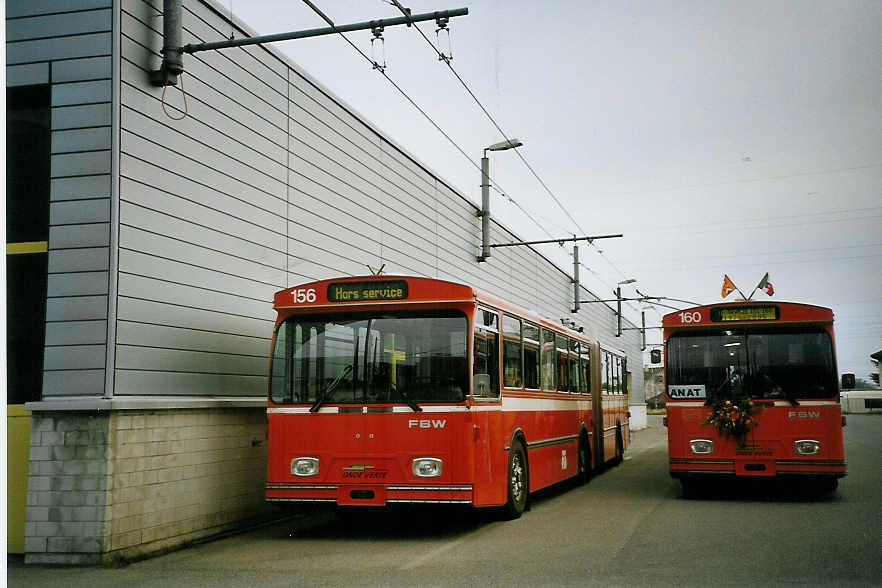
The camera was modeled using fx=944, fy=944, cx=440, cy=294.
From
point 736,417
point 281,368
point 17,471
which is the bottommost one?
point 17,471

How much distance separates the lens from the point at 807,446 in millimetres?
13961

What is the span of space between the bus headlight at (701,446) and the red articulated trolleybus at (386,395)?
153 inches

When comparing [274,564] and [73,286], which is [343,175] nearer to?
[73,286]

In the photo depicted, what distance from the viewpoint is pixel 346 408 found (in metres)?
11.1

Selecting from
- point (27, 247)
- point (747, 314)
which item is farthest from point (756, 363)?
point (27, 247)

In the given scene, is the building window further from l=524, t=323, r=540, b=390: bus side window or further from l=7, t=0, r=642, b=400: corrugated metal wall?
l=524, t=323, r=540, b=390: bus side window

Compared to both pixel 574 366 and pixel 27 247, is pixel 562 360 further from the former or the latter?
pixel 27 247

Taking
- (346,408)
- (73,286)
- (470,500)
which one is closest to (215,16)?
(73,286)

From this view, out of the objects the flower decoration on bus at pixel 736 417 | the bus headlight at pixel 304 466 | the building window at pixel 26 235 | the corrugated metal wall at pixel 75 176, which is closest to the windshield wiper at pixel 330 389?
the bus headlight at pixel 304 466

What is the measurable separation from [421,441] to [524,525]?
223 cm

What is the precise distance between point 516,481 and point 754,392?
4.16 metres

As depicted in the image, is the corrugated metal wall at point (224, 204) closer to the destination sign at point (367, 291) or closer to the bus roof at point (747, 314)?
the destination sign at point (367, 291)

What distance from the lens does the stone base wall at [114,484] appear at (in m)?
9.63

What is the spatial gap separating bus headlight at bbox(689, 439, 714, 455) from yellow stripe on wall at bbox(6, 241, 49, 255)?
378 inches
